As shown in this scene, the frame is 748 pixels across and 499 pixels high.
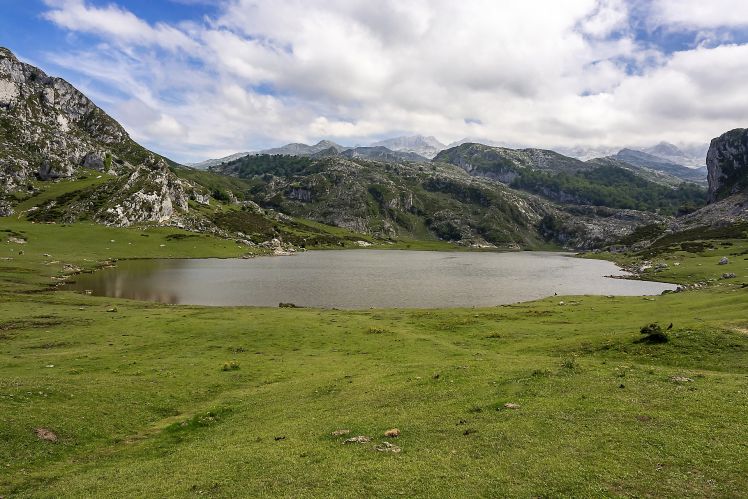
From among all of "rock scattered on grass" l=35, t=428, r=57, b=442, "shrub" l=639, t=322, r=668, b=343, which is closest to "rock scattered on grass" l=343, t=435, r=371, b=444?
"rock scattered on grass" l=35, t=428, r=57, b=442

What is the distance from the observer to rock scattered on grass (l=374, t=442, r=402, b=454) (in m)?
20.0

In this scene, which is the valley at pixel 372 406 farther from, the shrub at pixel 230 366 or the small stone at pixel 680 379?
the shrub at pixel 230 366

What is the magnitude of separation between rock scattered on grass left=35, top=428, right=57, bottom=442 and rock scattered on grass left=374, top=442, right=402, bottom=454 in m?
18.9

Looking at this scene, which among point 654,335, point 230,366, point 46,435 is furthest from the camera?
point 230,366

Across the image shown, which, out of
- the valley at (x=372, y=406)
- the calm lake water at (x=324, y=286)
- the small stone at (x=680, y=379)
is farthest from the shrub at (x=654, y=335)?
the calm lake water at (x=324, y=286)

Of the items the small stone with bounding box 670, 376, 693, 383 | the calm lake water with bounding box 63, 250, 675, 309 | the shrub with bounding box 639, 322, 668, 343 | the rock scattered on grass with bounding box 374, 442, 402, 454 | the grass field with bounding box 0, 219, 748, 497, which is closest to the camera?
the grass field with bounding box 0, 219, 748, 497

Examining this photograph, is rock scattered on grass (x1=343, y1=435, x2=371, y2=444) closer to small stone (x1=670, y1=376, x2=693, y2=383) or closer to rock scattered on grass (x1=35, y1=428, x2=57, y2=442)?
rock scattered on grass (x1=35, y1=428, x2=57, y2=442)

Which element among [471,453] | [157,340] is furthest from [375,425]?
[157,340]

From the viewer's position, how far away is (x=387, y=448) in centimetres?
2025

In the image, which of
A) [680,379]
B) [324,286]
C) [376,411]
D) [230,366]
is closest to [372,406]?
[376,411]

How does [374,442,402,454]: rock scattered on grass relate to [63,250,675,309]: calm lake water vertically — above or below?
above

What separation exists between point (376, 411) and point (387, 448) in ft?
21.2

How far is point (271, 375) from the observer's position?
4034cm

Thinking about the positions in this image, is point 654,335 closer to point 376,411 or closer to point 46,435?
point 376,411
